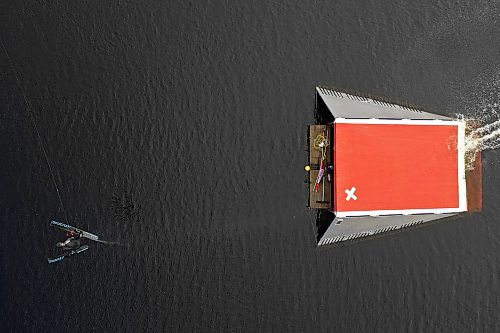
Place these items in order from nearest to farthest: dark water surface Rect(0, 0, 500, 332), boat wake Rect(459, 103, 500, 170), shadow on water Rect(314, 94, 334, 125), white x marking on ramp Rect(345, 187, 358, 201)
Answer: white x marking on ramp Rect(345, 187, 358, 201), boat wake Rect(459, 103, 500, 170), dark water surface Rect(0, 0, 500, 332), shadow on water Rect(314, 94, 334, 125)

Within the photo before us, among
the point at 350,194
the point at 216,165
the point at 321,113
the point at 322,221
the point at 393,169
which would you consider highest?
the point at 321,113

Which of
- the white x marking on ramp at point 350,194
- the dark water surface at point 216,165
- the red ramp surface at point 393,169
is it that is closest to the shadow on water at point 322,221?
the dark water surface at point 216,165

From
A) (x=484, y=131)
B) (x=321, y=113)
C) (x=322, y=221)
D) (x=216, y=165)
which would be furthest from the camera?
(x=216, y=165)

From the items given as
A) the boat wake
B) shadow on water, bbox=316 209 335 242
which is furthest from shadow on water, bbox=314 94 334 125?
the boat wake

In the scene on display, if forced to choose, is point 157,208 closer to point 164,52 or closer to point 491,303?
point 164,52

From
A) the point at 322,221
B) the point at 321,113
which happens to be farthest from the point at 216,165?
the point at 322,221

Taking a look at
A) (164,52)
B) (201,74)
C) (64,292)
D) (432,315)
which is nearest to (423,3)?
(201,74)

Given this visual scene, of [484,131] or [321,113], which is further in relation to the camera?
[321,113]

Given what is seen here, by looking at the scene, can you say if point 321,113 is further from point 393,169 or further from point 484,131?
point 484,131

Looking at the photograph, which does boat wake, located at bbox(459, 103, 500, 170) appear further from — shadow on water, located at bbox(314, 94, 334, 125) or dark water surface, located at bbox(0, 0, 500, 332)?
shadow on water, located at bbox(314, 94, 334, 125)
